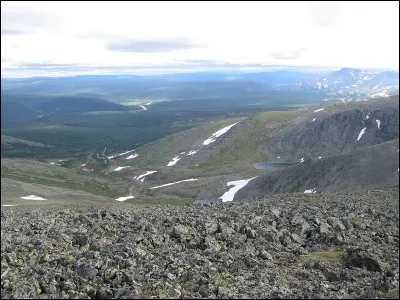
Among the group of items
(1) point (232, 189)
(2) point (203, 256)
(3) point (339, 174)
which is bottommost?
(1) point (232, 189)

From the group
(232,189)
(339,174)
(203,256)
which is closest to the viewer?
(203,256)

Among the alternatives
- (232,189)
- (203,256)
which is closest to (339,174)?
(232,189)

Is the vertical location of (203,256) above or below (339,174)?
above

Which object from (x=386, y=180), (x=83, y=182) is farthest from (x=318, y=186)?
(x=83, y=182)

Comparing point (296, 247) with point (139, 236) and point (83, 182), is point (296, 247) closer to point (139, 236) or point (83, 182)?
point (139, 236)

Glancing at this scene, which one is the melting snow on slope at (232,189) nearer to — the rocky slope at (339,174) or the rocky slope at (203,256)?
the rocky slope at (339,174)

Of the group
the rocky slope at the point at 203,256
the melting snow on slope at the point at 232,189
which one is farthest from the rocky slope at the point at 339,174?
the rocky slope at the point at 203,256

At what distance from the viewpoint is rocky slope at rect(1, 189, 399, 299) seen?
70.2ft

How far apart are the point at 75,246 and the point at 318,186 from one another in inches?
3431

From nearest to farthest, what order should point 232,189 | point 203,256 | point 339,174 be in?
1. point 203,256
2. point 339,174
3. point 232,189

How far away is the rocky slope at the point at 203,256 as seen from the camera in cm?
2141

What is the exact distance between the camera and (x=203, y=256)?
26.8 m

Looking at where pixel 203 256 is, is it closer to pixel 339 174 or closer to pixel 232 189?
pixel 339 174

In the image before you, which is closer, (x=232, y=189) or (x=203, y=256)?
(x=203, y=256)
